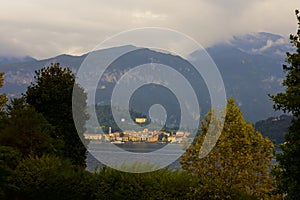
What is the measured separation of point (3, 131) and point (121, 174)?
39.9ft

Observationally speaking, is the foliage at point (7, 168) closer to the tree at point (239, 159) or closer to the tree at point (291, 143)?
the tree at point (239, 159)

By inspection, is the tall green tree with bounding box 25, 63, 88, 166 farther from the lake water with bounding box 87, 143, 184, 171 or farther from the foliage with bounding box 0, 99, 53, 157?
the foliage with bounding box 0, 99, 53, 157

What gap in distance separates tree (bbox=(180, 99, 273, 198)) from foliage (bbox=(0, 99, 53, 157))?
46.0ft

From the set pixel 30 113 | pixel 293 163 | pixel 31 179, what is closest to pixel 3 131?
pixel 30 113

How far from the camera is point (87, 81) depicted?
2391 inches

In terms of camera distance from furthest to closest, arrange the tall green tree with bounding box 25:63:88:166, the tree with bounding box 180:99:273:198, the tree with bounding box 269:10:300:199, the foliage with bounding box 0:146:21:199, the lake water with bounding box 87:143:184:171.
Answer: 1. the lake water with bounding box 87:143:184:171
2. the tall green tree with bounding box 25:63:88:166
3. the foliage with bounding box 0:146:21:199
4. the tree with bounding box 180:99:273:198
5. the tree with bounding box 269:10:300:199

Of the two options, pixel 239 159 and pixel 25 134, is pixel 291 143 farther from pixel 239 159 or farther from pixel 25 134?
pixel 25 134

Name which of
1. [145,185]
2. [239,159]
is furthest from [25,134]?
[239,159]

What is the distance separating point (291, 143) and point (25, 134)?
22.5m

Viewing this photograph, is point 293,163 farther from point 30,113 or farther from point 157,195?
point 30,113

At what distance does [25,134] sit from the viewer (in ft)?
117

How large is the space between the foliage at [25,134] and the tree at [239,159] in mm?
14031

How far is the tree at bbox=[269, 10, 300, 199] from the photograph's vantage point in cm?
1900

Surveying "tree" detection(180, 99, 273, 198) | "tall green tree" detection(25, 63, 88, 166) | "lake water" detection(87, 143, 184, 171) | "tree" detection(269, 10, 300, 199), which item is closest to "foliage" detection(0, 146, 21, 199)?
"tree" detection(180, 99, 273, 198)
